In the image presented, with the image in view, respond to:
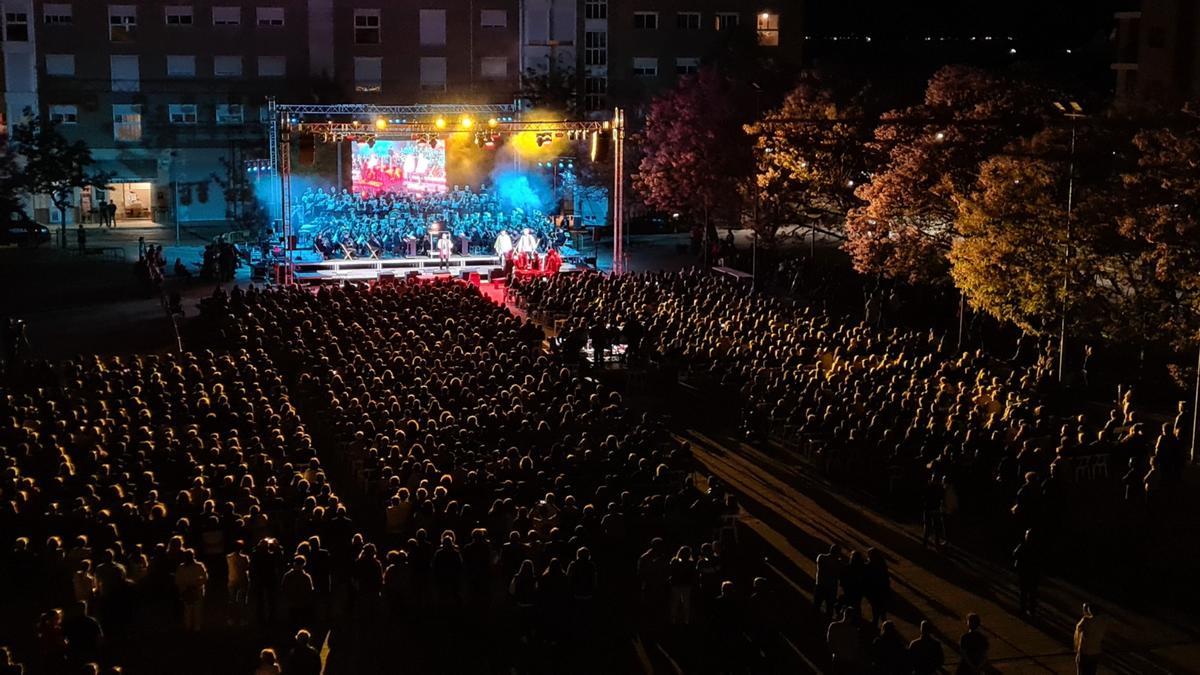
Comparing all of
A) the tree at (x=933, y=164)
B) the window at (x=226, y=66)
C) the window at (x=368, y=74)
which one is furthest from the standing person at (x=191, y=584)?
the window at (x=226, y=66)

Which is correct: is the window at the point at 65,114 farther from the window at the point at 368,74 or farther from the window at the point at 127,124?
the window at the point at 368,74

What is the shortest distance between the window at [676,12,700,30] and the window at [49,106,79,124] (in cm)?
2672

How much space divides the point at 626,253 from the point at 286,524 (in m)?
31.8

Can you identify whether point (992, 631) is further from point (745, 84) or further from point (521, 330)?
point (745, 84)

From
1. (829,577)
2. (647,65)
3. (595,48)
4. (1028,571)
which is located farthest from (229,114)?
(1028,571)

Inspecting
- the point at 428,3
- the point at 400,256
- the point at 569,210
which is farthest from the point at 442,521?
the point at 428,3

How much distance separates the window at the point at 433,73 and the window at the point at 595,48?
6390mm

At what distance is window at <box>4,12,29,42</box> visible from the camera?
57.1 meters

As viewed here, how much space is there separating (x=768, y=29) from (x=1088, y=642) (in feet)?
167

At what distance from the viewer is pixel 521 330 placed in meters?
28.1

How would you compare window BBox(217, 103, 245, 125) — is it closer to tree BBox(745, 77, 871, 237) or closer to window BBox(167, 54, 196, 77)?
window BBox(167, 54, 196, 77)

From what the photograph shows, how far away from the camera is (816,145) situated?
38781 millimetres

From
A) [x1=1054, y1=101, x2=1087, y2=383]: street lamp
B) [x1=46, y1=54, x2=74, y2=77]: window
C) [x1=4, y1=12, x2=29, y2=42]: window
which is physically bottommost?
[x1=1054, y1=101, x2=1087, y2=383]: street lamp

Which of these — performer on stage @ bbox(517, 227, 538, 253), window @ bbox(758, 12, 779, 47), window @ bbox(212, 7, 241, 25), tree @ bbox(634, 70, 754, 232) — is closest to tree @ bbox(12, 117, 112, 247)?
window @ bbox(212, 7, 241, 25)
